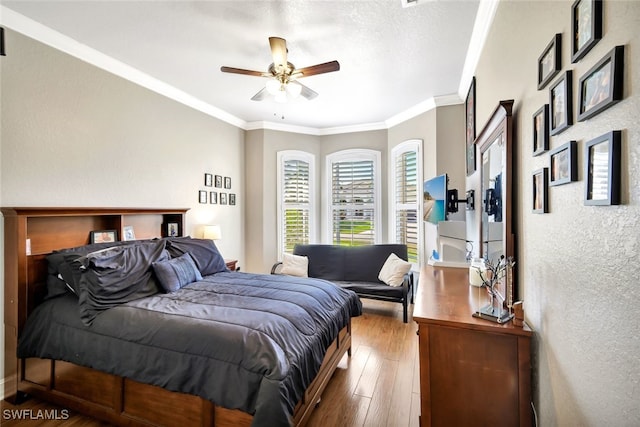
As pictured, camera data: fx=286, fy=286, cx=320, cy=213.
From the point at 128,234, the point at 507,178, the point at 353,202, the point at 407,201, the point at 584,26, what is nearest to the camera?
the point at 584,26

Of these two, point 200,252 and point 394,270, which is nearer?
point 200,252

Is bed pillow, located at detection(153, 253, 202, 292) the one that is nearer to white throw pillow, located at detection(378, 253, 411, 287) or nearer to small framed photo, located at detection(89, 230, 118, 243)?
small framed photo, located at detection(89, 230, 118, 243)

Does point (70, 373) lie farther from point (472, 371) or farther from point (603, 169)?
point (603, 169)

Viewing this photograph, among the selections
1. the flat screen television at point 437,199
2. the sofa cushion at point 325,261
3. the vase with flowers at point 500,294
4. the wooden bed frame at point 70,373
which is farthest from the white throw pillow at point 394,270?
the vase with flowers at point 500,294

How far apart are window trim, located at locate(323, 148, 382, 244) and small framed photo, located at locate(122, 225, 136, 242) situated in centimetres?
312

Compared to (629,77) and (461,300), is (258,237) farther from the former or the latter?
(629,77)

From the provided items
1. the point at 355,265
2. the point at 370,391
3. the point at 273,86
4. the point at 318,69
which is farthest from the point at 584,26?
the point at 355,265

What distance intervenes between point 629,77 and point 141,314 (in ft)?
8.20

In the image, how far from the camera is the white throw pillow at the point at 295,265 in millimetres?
4309

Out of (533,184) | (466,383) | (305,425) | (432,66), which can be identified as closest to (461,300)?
(466,383)

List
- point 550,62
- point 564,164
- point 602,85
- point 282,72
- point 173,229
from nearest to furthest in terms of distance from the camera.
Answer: point 602,85 < point 564,164 < point 550,62 < point 282,72 < point 173,229

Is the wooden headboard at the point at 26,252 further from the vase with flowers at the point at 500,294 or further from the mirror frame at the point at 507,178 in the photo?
the mirror frame at the point at 507,178

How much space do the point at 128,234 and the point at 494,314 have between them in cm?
330

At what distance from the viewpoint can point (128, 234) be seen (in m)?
3.01
